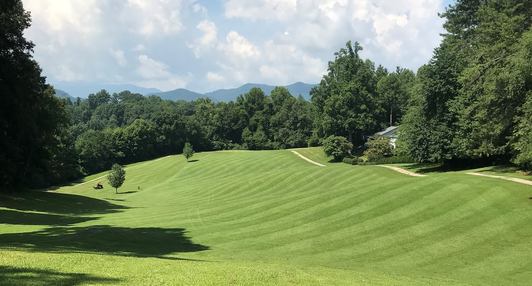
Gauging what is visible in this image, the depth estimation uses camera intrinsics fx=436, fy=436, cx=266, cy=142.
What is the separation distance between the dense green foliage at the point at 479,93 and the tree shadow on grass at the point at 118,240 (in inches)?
743

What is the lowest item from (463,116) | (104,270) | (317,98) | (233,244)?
(233,244)

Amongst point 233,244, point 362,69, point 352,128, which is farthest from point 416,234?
point 362,69

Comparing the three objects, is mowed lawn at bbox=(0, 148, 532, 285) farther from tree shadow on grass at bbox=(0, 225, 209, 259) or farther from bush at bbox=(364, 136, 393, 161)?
bush at bbox=(364, 136, 393, 161)

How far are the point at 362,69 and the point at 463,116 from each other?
160ft

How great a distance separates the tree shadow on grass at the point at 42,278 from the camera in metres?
8.48

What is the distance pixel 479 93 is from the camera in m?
36.2

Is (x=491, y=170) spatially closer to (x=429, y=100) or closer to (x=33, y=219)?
(x=429, y=100)

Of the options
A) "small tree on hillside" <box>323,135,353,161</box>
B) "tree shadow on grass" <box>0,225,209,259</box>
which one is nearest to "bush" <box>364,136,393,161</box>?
"small tree on hillside" <box>323,135,353,161</box>

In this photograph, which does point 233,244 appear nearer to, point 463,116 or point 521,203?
point 521,203

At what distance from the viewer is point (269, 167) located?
7506 centimetres

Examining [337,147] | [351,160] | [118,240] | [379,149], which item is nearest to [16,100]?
[118,240]

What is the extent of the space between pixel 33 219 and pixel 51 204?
447 inches

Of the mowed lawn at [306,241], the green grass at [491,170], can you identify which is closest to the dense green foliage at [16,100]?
the mowed lawn at [306,241]

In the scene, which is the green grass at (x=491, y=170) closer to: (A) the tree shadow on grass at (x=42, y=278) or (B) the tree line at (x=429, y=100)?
(B) the tree line at (x=429, y=100)
